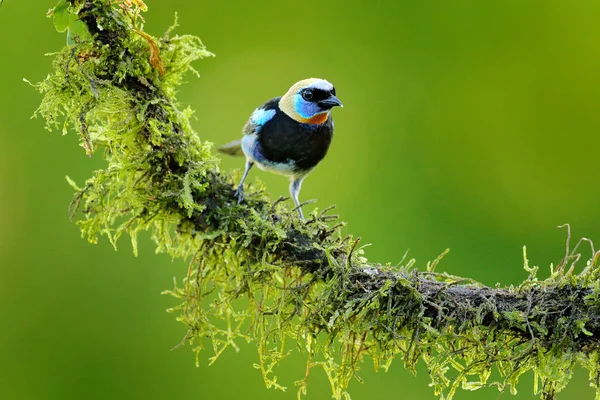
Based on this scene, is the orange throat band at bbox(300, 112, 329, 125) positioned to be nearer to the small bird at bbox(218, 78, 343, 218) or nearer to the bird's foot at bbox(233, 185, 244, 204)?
the small bird at bbox(218, 78, 343, 218)

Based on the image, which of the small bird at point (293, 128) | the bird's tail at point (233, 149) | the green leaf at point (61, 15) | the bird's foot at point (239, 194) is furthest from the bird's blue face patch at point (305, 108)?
the green leaf at point (61, 15)

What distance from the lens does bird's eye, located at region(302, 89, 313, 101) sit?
271 cm

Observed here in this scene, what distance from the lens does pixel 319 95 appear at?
2.74 m

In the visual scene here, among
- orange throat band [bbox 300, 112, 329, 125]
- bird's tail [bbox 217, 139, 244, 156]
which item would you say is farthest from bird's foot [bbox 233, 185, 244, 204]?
bird's tail [bbox 217, 139, 244, 156]

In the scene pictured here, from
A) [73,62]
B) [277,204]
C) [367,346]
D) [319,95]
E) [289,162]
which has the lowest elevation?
[367,346]

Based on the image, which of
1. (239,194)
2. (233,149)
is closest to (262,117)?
(233,149)

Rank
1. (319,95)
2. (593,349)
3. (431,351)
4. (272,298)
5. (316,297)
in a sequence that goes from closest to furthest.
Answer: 1. (593,349)
2. (431,351)
3. (316,297)
4. (272,298)
5. (319,95)

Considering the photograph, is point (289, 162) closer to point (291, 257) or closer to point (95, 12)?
point (291, 257)

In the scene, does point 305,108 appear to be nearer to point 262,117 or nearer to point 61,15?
point 262,117

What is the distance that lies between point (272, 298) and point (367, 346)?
13.6 inches

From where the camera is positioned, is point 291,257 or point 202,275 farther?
point 202,275

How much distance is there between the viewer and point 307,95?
2.73m

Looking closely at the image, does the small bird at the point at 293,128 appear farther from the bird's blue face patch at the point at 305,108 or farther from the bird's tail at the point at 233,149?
the bird's tail at the point at 233,149

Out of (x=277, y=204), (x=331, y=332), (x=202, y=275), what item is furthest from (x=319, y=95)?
(x=331, y=332)
